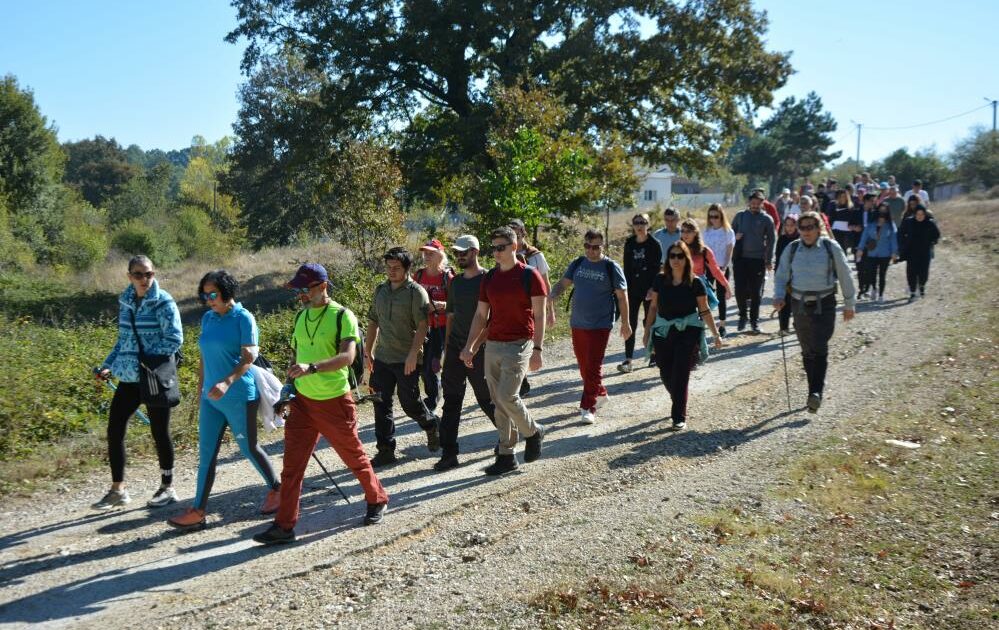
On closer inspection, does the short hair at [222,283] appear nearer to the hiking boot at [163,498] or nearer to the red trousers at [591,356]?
the hiking boot at [163,498]

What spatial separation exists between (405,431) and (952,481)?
17.1 ft

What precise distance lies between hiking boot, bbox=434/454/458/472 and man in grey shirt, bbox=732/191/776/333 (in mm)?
7025

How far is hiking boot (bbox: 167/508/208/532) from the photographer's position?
6168 millimetres

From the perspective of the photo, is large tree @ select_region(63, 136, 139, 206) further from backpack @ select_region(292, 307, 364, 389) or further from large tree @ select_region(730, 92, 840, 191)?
backpack @ select_region(292, 307, 364, 389)

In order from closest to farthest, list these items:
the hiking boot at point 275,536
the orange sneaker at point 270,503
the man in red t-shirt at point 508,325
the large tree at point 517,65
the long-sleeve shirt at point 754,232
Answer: the hiking boot at point 275,536 → the orange sneaker at point 270,503 → the man in red t-shirt at point 508,325 → the long-sleeve shirt at point 754,232 → the large tree at point 517,65

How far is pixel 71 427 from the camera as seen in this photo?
8.88 m

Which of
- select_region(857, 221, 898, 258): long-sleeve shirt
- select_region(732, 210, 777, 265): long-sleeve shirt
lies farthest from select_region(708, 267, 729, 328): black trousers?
select_region(857, 221, 898, 258): long-sleeve shirt

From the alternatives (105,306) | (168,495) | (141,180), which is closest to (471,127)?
(105,306)

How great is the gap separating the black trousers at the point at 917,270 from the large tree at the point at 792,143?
197 feet

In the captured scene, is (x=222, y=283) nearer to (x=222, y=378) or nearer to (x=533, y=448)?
(x=222, y=378)

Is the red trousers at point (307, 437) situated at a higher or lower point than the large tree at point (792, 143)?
lower

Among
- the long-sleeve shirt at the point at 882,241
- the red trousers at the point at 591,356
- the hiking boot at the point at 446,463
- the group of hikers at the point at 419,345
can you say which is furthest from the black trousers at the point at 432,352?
the long-sleeve shirt at the point at 882,241

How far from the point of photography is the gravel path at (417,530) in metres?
4.92

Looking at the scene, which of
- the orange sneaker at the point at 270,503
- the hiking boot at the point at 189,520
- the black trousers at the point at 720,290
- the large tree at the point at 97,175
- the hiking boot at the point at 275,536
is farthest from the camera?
the large tree at the point at 97,175
